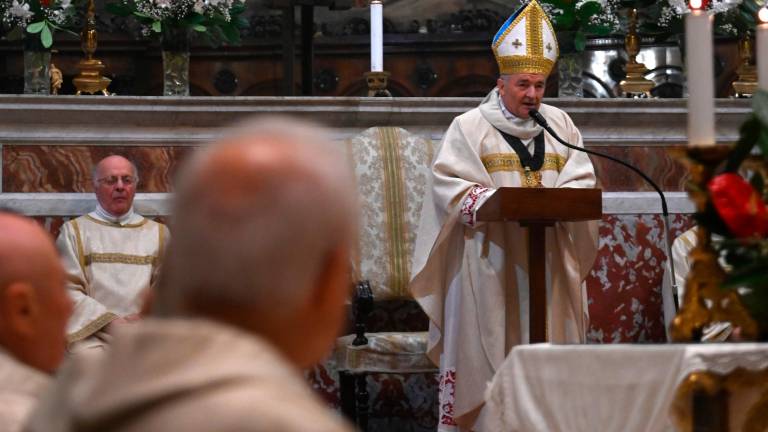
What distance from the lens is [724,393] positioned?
2463 mm

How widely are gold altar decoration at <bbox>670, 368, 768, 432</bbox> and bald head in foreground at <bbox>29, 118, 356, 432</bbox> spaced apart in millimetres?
1325

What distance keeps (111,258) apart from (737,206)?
4120mm

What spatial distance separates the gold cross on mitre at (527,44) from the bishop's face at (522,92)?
3 cm

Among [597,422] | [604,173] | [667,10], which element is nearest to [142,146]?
[604,173]

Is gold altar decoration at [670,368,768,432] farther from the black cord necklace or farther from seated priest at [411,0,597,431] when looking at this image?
the black cord necklace

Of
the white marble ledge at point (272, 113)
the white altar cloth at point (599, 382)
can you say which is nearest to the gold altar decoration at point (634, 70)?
the white marble ledge at point (272, 113)

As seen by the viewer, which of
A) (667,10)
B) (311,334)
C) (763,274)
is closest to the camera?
(311,334)

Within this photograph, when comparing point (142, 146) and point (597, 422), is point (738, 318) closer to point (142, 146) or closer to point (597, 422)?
point (597, 422)

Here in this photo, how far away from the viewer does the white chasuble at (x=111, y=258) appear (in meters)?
6.07

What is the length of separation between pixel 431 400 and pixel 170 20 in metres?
2.27

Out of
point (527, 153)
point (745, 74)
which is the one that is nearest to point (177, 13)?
point (527, 153)

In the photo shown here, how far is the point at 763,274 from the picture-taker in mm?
2494

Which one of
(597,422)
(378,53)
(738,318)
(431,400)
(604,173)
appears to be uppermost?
(378,53)

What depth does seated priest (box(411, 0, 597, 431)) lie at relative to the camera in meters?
5.56
